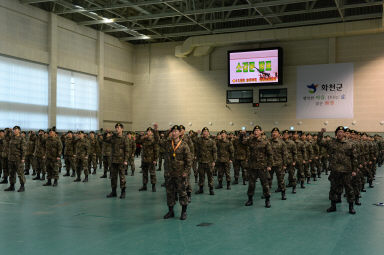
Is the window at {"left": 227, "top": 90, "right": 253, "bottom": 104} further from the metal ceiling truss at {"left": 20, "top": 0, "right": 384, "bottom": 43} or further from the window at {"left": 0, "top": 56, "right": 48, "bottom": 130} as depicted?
the window at {"left": 0, "top": 56, "right": 48, "bottom": 130}

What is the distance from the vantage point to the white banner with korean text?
79.5 ft

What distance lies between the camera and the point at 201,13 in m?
21.5

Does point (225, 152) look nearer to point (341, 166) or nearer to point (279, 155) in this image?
point (279, 155)

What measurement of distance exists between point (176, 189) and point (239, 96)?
19.7 metres

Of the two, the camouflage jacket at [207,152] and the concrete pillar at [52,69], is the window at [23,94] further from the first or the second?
the camouflage jacket at [207,152]

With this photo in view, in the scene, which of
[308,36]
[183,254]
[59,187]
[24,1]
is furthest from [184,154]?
[308,36]

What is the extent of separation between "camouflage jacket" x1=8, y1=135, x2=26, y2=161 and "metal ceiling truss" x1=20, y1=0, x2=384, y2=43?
1147cm

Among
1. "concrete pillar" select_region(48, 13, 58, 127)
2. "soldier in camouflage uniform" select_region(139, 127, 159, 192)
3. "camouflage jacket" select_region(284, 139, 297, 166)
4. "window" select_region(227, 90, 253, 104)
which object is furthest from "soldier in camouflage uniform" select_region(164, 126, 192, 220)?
"window" select_region(227, 90, 253, 104)

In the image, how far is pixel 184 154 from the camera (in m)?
7.73

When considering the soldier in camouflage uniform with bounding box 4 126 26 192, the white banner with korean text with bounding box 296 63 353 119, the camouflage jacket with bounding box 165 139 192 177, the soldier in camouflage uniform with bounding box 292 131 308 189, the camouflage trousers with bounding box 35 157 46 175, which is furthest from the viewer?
the white banner with korean text with bounding box 296 63 353 119

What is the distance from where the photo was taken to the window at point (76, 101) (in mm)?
23922

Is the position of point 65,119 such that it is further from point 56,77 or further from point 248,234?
point 248,234

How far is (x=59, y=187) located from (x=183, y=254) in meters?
8.04

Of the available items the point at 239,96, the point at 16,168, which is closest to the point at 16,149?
the point at 16,168
